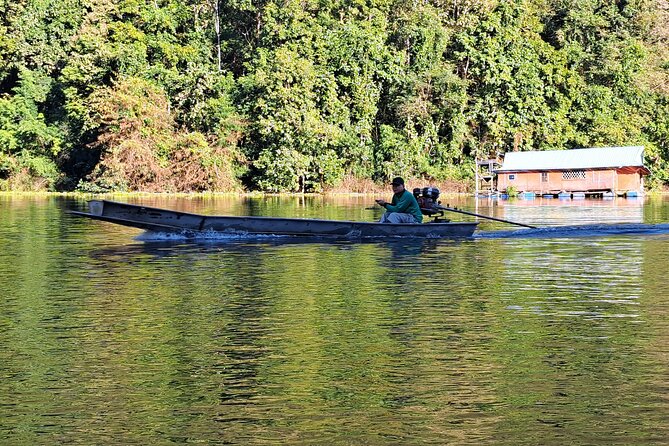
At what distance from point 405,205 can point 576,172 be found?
44351mm

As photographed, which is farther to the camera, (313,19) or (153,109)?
(313,19)

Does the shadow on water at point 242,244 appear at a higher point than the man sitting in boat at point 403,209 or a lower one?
lower

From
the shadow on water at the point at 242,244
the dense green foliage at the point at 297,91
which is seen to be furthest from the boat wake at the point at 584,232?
the dense green foliage at the point at 297,91

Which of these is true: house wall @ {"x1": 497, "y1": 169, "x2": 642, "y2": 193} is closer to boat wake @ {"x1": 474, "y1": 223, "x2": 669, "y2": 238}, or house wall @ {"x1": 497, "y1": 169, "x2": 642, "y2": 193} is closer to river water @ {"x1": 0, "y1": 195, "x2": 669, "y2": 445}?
boat wake @ {"x1": 474, "y1": 223, "x2": 669, "y2": 238}

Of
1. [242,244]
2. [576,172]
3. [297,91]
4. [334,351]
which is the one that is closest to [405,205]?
[242,244]

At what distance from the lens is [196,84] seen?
68562 mm

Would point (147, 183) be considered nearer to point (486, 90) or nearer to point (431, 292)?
point (486, 90)

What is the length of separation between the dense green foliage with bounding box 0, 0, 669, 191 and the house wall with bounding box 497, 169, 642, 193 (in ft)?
19.4

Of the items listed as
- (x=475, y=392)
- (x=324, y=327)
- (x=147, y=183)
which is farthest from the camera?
(x=147, y=183)

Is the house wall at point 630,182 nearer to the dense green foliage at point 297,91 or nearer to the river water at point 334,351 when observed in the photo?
the dense green foliage at point 297,91

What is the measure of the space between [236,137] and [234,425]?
60885 mm

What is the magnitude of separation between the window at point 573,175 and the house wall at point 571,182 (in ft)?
0.48

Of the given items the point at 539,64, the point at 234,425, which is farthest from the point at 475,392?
the point at 539,64

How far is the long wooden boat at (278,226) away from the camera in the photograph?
78.5 feet
